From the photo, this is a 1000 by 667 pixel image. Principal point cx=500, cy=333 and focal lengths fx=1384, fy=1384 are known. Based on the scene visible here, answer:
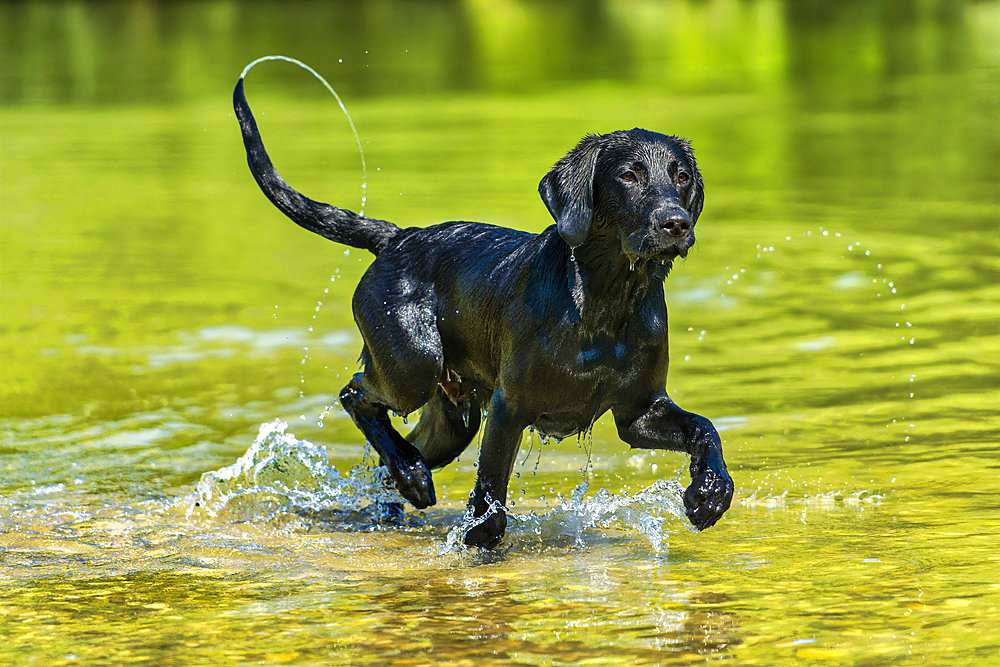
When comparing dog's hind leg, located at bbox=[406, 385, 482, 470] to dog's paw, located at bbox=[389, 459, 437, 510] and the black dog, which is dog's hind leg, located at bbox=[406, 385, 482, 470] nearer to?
the black dog

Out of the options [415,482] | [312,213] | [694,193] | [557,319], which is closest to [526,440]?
[415,482]

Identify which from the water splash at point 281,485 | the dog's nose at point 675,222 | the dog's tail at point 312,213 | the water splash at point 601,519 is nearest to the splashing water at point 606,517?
the water splash at point 601,519

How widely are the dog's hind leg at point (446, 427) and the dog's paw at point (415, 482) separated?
0.26 m

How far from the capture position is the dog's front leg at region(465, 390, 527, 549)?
5.33 meters

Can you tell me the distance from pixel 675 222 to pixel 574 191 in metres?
0.48

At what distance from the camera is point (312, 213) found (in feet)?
21.1

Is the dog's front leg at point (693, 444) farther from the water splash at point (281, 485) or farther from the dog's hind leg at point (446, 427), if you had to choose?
the water splash at point (281, 485)

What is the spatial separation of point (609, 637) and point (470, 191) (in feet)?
31.3

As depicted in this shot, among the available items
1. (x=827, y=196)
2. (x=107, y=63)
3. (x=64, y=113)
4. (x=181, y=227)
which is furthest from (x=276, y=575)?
(x=107, y=63)

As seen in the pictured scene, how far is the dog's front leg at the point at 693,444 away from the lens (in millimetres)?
4969

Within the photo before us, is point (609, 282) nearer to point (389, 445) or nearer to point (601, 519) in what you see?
point (601, 519)

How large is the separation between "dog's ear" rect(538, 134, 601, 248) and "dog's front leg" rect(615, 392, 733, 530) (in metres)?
0.76

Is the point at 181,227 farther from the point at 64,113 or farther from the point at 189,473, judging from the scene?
the point at 64,113

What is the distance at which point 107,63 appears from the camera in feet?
90.5
